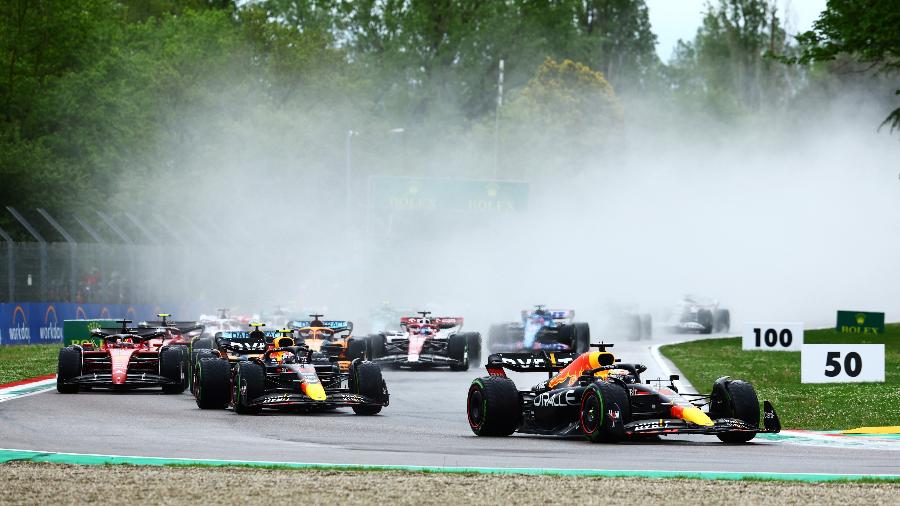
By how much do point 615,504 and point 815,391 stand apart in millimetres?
15569

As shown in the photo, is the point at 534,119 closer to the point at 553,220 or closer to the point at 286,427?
the point at 553,220

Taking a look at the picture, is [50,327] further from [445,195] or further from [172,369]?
[445,195]

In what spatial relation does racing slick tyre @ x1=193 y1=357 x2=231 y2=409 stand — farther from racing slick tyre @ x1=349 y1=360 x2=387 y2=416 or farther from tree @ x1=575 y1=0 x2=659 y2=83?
tree @ x1=575 y1=0 x2=659 y2=83

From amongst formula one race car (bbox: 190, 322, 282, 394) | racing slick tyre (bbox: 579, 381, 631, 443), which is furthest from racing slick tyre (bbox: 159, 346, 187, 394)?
racing slick tyre (bbox: 579, 381, 631, 443)

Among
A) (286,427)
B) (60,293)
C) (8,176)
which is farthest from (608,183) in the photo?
(286,427)

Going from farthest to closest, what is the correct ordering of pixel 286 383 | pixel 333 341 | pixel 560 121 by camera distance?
pixel 560 121, pixel 333 341, pixel 286 383

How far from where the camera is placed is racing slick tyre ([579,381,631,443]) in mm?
18016

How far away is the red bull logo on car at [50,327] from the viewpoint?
4669 cm

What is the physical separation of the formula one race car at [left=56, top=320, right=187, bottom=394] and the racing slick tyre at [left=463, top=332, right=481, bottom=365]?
29.2 feet

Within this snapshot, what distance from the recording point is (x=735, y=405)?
1839 centimetres

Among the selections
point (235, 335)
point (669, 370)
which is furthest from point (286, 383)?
point (669, 370)

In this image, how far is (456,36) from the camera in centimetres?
11819

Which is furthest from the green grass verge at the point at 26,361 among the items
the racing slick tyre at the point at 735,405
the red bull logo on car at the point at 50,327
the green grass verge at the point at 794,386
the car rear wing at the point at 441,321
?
the racing slick tyre at the point at 735,405

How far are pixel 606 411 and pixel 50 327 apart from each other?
32.0 metres
